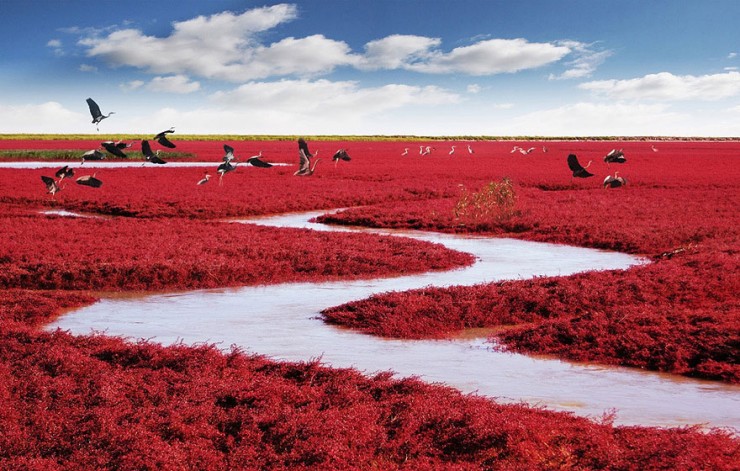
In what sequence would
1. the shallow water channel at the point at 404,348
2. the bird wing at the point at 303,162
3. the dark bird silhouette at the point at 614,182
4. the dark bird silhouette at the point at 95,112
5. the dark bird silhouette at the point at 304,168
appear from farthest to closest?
the dark bird silhouette at the point at 304,168 → the bird wing at the point at 303,162 → the dark bird silhouette at the point at 614,182 → the dark bird silhouette at the point at 95,112 → the shallow water channel at the point at 404,348

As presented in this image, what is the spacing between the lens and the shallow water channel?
8.35 metres

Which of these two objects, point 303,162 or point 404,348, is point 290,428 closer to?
point 404,348

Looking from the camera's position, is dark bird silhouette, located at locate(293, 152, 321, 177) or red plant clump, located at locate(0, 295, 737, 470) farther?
dark bird silhouette, located at locate(293, 152, 321, 177)

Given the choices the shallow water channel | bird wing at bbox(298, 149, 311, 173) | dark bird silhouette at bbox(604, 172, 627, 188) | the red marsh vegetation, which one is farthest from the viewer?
bird wing at bbox(298, 149, 311, 173)

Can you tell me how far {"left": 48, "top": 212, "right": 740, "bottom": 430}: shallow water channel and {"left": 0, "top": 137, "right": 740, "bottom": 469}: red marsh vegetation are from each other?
543 mm

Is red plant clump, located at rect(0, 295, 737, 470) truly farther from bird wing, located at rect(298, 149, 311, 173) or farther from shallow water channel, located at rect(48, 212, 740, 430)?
bird wing, located at rect(298, 149, 311, 173)

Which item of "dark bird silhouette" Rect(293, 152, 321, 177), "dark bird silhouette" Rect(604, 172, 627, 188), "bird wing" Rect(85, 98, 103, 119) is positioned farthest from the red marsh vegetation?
"dark bird silhouette" Rect(293, 152, 321, 177)

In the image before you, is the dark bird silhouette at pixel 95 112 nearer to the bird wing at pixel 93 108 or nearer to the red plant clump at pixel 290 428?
the bird wing at pixel 93 108

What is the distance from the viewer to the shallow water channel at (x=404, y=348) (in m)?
8.35

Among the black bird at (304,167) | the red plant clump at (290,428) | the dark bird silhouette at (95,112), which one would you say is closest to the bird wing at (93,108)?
the dark bird silhouette at (95,112)

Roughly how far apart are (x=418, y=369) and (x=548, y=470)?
3439 millimetres

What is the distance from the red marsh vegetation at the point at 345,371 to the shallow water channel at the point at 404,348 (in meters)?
0.54

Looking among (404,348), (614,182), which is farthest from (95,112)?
(614,182)

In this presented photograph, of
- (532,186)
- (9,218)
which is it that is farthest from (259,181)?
(9,218)
